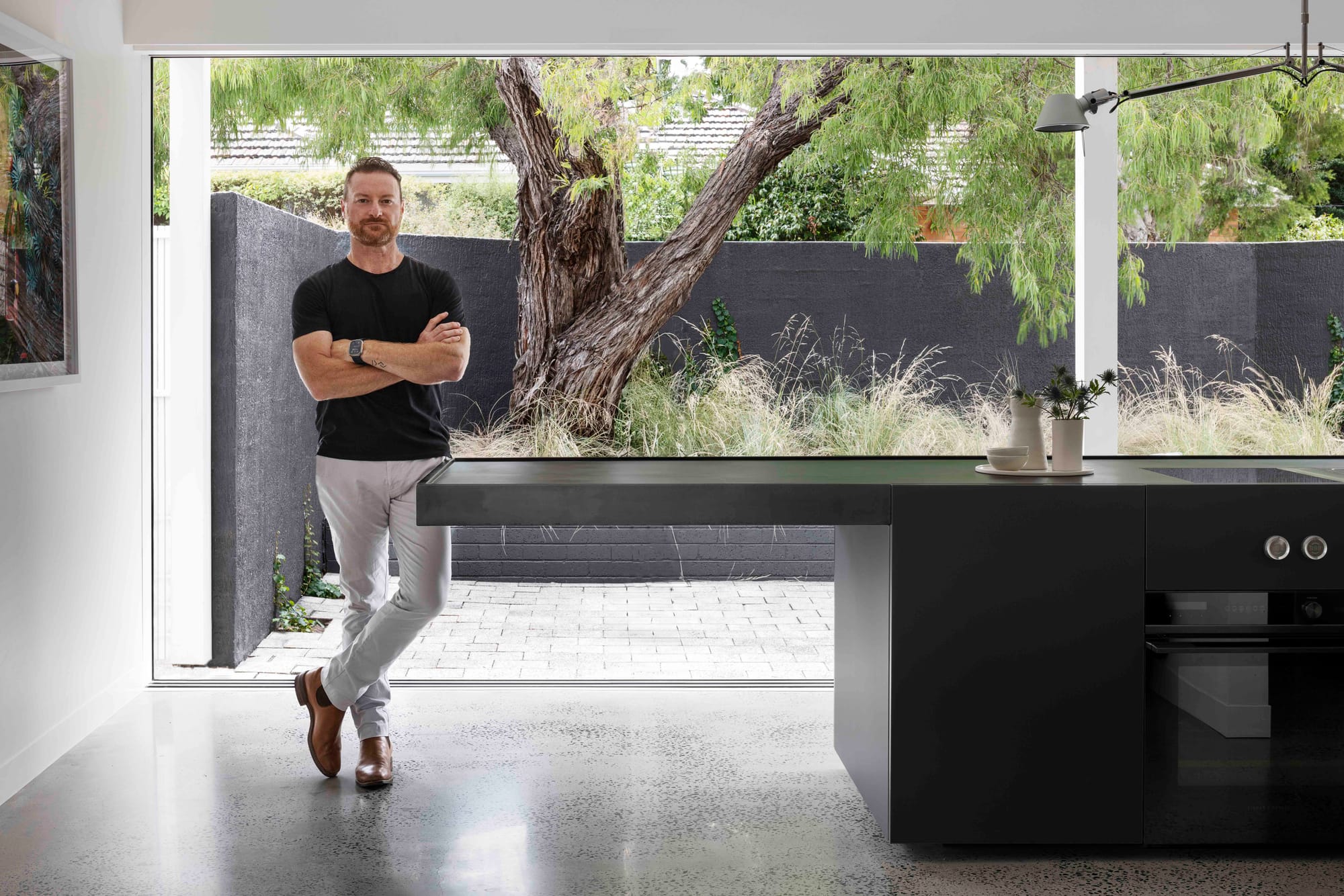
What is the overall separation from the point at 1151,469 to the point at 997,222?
94.5 inches

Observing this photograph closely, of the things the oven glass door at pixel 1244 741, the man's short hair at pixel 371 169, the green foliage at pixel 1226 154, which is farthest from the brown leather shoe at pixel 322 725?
the green foliage at pixel 1226 154

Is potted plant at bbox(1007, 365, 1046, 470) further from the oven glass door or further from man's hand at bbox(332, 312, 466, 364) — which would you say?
man's hand at bbox(332, 312, 466, 364)

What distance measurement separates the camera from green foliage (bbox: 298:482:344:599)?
17.0 feet

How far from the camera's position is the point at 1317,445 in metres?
4.81

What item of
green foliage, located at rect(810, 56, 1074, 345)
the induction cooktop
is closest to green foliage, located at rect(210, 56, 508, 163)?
green foliage, located at rect(810, 56, 1074, 345)

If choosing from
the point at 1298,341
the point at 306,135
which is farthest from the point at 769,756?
the point at 306,135

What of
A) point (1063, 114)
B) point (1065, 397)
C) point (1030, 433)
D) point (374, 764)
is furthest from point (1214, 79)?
point (374, 764)

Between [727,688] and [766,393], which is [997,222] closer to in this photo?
[766,393]

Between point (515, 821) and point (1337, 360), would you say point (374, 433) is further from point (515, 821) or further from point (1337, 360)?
point (1337, 360)

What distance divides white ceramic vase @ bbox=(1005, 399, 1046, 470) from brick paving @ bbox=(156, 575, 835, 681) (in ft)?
5.16

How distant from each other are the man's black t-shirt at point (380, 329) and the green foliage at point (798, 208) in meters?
2.35

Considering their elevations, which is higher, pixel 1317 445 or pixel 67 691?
pixel 1317 445

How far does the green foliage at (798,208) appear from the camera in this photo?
5.38 meters

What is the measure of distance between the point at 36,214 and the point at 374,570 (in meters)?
1.22
